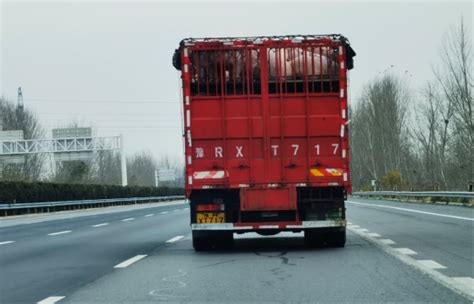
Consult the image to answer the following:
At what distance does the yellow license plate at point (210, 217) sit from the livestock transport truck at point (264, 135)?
0.02 metres

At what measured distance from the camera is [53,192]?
4597 cm

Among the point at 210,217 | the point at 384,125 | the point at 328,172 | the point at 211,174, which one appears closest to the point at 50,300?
the point at 210,217

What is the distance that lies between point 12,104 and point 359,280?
3002 inches

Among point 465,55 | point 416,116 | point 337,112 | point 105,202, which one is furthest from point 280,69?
point 416,116

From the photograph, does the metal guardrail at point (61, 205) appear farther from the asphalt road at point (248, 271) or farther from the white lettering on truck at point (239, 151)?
the white lettering on truck at point (239, 151)

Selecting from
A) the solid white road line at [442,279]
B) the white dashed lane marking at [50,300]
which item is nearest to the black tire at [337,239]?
the solid white road line at [442,279]

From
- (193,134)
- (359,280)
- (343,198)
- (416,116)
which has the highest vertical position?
(416,116)

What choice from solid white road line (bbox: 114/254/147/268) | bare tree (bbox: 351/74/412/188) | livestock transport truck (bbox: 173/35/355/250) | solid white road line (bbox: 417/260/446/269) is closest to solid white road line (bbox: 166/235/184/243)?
solid white road line (bbox: 114/254/147/268)

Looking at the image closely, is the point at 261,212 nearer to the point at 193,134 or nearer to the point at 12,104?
the point at 193,134

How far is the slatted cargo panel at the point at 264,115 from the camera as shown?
1220 cm

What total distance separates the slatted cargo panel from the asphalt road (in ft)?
4.60

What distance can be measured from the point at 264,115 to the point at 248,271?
3.34m

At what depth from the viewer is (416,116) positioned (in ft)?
225

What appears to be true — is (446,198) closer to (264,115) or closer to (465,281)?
(264,115)
